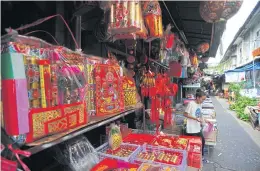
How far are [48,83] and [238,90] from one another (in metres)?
15.5

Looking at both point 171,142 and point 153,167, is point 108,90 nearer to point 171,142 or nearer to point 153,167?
point 153,167

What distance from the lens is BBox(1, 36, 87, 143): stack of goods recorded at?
0.91 metres

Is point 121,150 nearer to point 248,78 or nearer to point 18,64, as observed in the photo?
point 18,64

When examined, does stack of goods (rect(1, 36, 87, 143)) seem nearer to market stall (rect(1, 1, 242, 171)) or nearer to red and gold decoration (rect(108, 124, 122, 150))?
market stall (rect(1, 1, 242, 171))

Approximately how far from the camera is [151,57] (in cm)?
456

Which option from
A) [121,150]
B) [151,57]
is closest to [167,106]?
[151,57]

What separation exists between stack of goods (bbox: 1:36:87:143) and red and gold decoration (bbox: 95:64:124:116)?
12.4 inches

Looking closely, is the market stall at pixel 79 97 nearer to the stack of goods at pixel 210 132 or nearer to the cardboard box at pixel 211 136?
the stack of goods at pixel 210 132

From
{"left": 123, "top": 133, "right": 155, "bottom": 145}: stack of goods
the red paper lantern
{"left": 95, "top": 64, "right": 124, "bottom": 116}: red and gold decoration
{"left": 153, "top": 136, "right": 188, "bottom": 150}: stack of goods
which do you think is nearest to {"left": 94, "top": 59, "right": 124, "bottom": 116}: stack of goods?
{"left": 95, "top": 64, "right": 124, "bottom": 116}: red and gold decoration

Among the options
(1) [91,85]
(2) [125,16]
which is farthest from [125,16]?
(1) [91,85]

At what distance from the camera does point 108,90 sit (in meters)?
1.86

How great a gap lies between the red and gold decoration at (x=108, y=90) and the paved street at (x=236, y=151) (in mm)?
3702

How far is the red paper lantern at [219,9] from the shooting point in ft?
6.60

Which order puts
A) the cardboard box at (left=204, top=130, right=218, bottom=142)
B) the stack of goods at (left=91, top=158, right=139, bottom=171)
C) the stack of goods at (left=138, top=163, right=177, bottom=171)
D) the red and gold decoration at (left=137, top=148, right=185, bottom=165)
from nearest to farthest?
the stack of goods at (left=91, top=158, right=139, bottom=171), the stack of goods at (left=138, top=163, right=177, bottom=171), the red and gold decoration at (left=137, top=148, right=185, bottom=165), the cardboard box at (left=204, top=130, right=218, bottom=142)
